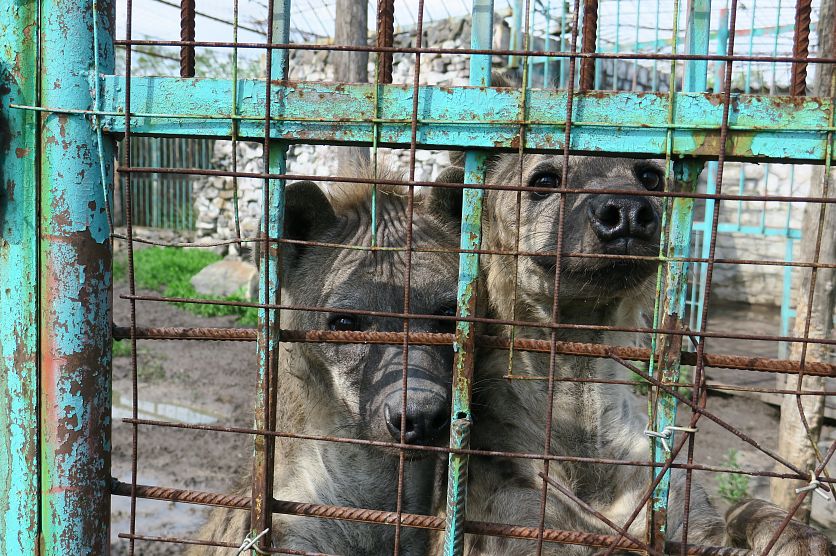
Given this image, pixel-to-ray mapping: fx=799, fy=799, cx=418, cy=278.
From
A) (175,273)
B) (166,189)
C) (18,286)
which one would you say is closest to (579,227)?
(18,286)

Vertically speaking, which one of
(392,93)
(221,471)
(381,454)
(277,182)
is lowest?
(221,471)

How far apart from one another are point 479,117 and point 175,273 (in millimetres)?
11812

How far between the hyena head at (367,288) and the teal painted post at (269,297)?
1.96 ft

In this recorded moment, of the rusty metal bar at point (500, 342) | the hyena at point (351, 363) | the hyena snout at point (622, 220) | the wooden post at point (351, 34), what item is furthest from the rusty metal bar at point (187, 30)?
the wooden post at point (351, 34)

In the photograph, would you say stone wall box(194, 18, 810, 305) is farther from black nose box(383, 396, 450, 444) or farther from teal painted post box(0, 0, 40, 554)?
teal painted post box(0, 0, 40, 554)

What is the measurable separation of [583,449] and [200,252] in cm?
1215

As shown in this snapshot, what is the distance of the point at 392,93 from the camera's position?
1.64m

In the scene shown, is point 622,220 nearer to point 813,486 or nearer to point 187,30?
point 813,486

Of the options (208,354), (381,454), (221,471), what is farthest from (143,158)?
(381,454)

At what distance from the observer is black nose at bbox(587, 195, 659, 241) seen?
7.54ft

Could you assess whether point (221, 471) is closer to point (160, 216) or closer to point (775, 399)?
point (775, 399)

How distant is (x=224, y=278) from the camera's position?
1190 centimetres

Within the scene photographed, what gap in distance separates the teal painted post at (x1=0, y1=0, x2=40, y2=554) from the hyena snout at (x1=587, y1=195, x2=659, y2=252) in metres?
1.50

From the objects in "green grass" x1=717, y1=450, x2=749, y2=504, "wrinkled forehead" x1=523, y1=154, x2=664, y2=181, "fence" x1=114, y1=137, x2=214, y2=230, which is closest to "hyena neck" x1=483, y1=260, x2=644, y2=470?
"wrinkled forehead" x1=523, y1=154, x2=664, y2=181
